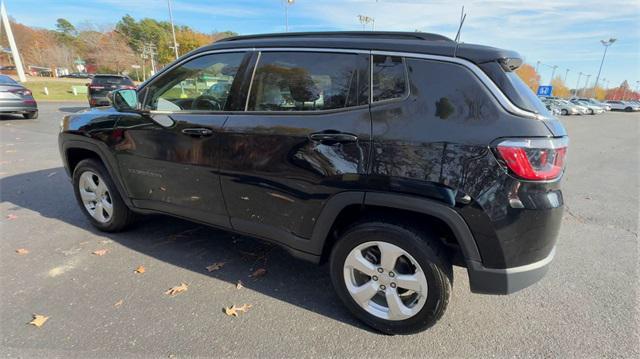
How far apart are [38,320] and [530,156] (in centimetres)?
326

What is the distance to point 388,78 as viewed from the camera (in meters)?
2.21

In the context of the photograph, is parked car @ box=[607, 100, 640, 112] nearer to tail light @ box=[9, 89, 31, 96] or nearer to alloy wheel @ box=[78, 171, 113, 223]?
tail light @ box=[9, 89, 31, 96]

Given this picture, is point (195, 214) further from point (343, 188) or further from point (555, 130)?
point (555, 130)

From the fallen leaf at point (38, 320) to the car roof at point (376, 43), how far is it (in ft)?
7.55

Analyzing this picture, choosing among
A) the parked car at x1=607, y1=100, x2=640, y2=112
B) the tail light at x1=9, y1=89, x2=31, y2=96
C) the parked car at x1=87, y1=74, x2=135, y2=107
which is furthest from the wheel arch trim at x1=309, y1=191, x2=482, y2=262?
the parked car at x1=607, y1=100, x2=640, y2=112

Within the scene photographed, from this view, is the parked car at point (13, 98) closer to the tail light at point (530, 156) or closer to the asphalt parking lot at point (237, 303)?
the asphalt parking lot at point (237, 303)

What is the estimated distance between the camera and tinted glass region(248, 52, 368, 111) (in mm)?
2305

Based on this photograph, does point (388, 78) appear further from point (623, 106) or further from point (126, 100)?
point (623, 106)

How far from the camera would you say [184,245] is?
3.58 m

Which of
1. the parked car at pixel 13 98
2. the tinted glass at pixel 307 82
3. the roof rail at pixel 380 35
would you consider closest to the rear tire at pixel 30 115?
the parked car at pixel 13 98

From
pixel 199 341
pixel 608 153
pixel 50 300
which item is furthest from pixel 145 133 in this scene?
pixel 608 153

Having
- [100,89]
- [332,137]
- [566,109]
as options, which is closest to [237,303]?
[332,137]

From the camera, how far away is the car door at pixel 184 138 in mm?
2811

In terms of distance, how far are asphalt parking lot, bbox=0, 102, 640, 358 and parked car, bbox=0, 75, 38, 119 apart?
384 inches
